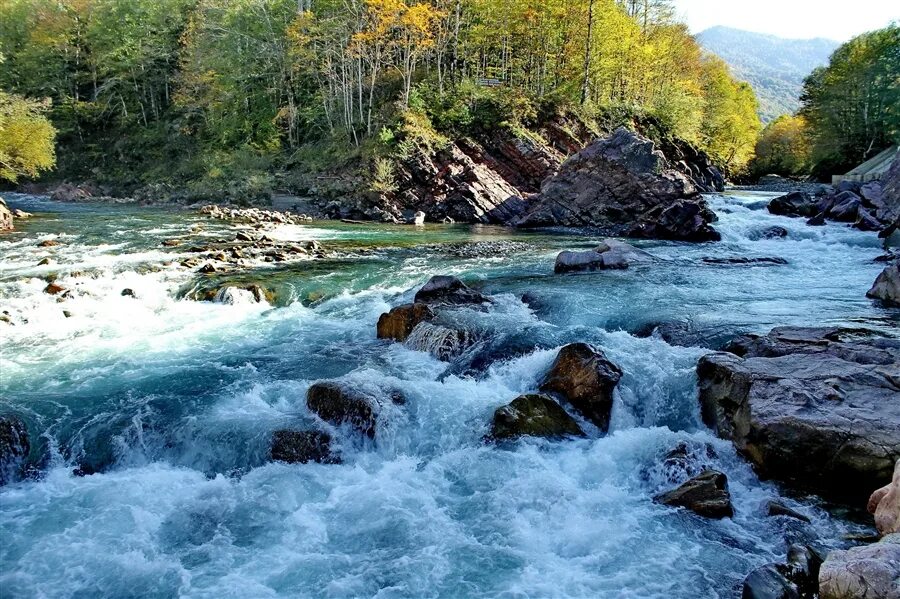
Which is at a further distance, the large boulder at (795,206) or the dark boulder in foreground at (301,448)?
the large boulder at (795,206)

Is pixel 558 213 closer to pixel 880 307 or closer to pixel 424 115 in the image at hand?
pixel 424 115

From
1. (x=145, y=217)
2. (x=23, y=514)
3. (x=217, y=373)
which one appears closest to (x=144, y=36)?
(x=145, y=217)

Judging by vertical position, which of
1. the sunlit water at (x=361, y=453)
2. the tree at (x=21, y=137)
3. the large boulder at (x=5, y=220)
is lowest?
the sunlit water at (x=361, y=453)

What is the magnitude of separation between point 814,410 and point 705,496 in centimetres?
203

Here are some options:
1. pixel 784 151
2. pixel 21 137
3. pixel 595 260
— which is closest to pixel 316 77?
pixel 21 137

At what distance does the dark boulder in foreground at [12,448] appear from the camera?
8430 millimetres

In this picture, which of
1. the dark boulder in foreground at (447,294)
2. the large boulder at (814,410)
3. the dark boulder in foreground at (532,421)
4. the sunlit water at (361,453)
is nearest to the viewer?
the sunlit water at (361,453)

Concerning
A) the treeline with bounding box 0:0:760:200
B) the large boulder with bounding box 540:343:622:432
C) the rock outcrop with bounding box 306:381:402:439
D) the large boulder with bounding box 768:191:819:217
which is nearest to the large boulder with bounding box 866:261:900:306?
the large boulder with bounding box 540:343:622:432

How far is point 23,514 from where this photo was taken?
7590 mm

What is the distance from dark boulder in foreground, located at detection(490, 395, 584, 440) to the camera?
9.30 m

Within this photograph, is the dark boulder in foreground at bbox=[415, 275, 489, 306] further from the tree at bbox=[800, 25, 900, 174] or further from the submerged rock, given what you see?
the tree at bbox=[800, 25, 900, 174]

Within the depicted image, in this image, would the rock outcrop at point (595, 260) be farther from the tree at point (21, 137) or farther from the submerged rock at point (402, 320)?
the tree at point (21, 137)

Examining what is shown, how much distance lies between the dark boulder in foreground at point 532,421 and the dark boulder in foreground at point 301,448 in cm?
247

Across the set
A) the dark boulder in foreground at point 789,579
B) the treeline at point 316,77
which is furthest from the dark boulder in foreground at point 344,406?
the treeline at point 316,77
